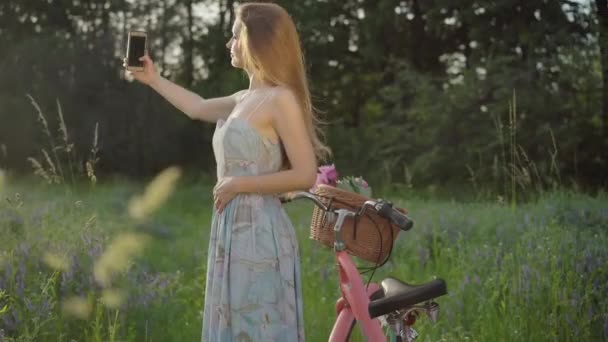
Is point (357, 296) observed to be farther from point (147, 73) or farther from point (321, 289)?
point (321, 289)

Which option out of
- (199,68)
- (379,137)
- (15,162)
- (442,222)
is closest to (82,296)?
(442,222)

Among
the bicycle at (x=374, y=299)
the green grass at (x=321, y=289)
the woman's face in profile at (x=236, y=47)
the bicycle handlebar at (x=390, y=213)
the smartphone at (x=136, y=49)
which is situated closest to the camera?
the bicycle handlebar at (x=390, y=213)

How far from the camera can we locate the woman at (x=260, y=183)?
10.1ft

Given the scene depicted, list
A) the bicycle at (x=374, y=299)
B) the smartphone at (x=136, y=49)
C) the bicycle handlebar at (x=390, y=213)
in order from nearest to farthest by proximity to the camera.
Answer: the bicycle handlebar at (x=390, y=213) < the bicycle at (x=374, y=299) < the smartphone at (x=136, y=49)

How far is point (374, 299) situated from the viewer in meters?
3.17

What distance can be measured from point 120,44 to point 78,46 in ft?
2.70

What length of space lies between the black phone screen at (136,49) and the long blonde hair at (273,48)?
587mm

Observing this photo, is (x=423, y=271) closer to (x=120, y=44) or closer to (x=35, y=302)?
(x=35, y=302)

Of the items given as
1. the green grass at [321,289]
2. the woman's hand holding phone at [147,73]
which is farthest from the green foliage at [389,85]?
the woman's hand holding phone at [147,73]

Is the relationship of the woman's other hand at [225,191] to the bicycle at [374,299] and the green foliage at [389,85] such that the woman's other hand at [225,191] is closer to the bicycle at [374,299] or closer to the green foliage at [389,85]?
the bicycle at [374,299]

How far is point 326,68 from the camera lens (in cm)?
2142

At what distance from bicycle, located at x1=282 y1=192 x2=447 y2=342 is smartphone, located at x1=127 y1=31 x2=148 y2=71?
898mm

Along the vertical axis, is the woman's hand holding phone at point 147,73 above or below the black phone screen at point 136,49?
below

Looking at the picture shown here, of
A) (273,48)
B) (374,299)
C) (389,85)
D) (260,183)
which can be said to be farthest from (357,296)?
(389,85)
